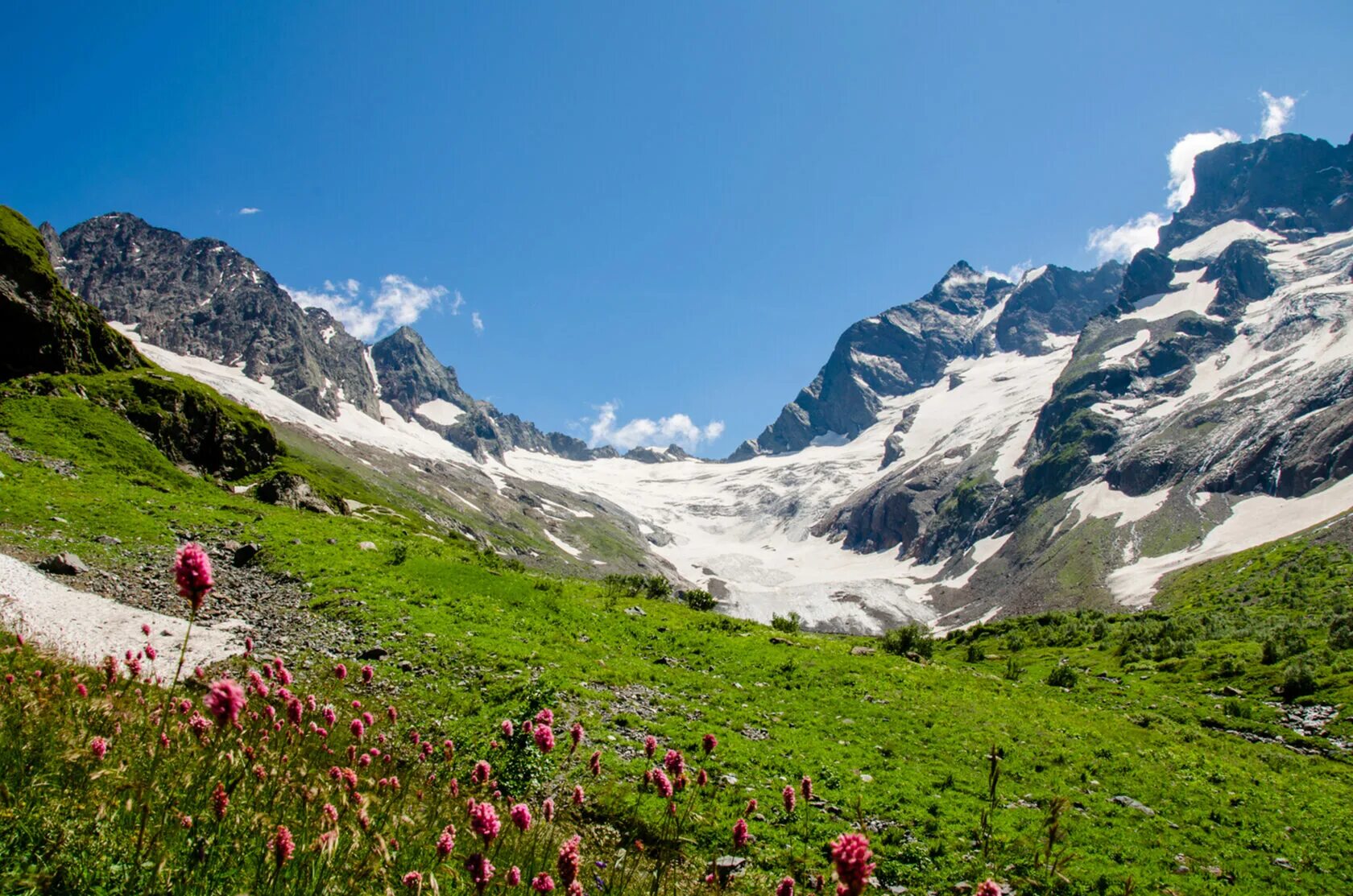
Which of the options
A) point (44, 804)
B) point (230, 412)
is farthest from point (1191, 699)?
point (230, 412)

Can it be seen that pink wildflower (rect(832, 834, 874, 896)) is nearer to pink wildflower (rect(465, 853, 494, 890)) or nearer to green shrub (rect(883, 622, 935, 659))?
pink wildflower (rect(465, 853, 494, 890))

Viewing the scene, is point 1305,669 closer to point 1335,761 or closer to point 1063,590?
point 1335,761

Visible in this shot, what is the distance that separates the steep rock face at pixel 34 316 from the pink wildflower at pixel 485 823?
5607cm

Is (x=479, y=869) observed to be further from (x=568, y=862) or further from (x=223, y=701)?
(x=223, y=701)

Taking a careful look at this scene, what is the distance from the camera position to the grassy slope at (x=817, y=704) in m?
12.6

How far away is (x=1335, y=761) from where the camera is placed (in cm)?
2131

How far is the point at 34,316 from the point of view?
42.8 metres

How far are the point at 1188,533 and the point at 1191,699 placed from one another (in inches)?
5550

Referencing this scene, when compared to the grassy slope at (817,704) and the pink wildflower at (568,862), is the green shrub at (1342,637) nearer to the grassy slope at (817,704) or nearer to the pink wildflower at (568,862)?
the grassy slope at (817,704)

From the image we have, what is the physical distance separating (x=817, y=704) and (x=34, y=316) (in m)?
57.2

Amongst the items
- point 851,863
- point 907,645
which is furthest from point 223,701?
point 907,645

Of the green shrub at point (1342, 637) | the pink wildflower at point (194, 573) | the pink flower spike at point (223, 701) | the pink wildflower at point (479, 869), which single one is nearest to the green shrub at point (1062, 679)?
the green shrub at point (1342, 637)

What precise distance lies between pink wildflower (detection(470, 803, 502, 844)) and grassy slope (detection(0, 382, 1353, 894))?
283cm

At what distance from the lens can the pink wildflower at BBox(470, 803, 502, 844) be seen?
4.39 metres
